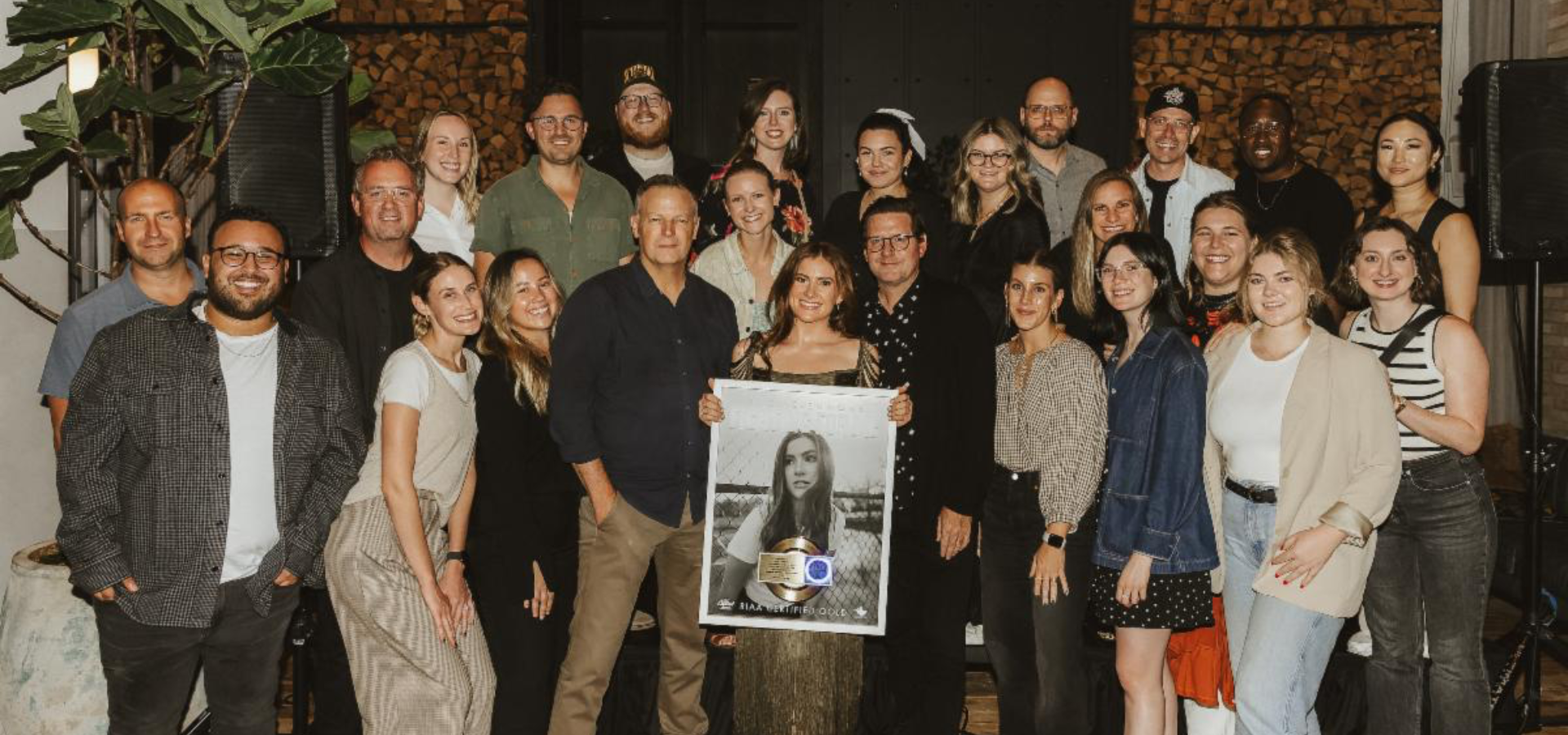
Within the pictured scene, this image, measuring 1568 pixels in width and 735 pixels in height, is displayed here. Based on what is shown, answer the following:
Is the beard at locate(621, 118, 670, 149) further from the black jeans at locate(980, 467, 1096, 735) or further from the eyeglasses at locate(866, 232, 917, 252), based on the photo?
the black jeans at locate(980, 467, 1096, 735)

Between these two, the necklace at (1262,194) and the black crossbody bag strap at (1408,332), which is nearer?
the black crossbody bag strap at (1408,332)

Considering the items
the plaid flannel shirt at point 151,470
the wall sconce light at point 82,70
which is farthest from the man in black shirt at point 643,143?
the plaid flannel shirt at point 151,470

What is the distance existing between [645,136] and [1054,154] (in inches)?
58.9

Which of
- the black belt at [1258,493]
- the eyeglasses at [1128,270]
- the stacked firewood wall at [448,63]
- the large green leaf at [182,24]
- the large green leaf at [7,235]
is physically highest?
the stacked firewood wall at [448,63]

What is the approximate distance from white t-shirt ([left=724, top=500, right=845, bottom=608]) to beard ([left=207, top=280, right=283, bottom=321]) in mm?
1352

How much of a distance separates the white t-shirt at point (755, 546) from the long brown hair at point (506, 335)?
660mm

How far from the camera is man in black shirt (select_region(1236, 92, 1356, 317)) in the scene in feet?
15.6

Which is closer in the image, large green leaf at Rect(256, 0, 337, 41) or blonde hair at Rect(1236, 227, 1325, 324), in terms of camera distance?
blonde hair at Rect(1236, 227, 1325, 324)

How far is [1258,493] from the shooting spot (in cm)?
322

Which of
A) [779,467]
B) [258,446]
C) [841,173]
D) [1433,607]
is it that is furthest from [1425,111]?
[258,446]

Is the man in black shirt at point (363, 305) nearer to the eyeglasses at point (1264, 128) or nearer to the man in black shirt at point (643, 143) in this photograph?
the man in black shirt at point (643, 143)

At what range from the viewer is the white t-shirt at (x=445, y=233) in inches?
175

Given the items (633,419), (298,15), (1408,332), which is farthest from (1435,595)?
(298,15)

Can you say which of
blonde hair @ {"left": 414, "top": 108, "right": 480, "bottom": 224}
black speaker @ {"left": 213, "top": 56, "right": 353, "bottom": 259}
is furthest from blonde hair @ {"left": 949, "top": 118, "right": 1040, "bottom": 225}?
black speaker @ {"left": 213, "top": 56, "right": 353, "bottom": 259}
